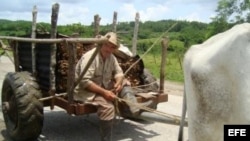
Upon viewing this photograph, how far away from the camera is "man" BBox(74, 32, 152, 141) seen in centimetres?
464

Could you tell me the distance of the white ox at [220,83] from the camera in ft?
8.75

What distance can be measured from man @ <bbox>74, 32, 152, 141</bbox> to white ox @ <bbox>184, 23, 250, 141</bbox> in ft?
5.93

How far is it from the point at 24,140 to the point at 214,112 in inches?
124

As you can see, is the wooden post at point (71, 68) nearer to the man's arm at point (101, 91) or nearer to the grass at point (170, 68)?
the man's arm at point (101, 91)

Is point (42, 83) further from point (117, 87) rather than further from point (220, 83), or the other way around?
point (220, 83)

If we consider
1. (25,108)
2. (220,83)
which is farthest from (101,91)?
(220,83)

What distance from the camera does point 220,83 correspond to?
2748 millimetres

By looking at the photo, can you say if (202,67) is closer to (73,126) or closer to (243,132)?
(243,132)

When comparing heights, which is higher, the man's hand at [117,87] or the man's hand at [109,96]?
the man's hand at [117,87]

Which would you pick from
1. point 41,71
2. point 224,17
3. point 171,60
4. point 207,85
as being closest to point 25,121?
point 41,71

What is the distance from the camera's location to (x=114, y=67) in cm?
521

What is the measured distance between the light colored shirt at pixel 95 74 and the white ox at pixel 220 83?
2.12 meters

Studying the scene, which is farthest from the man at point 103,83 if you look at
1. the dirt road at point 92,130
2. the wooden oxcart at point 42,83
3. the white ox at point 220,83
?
the white ox at point 220,83

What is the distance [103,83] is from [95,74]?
180 millimetres
